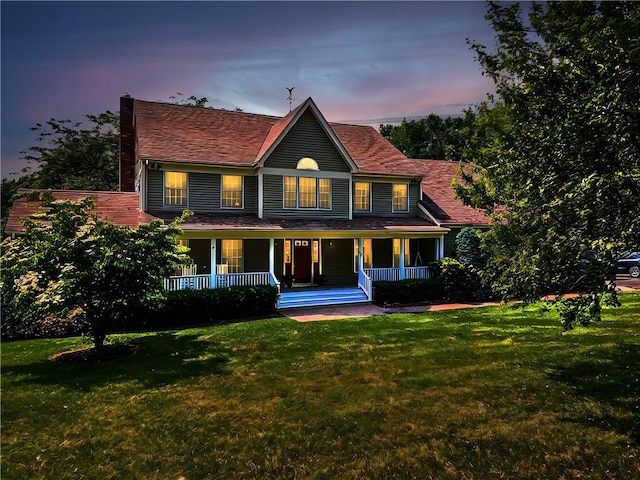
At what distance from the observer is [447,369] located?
28.2 feet

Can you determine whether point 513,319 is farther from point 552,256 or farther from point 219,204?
point 219,204

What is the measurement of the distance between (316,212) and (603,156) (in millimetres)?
14526

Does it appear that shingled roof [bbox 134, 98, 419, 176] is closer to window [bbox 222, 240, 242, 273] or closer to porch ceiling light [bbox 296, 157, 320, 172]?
porch ceiling light [bbox 296, 157, 320, 172]

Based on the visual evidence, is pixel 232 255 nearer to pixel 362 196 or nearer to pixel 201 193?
pixel 201 193

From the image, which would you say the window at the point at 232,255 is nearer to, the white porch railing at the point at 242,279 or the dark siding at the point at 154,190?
the white porch railing at the point at 242,279

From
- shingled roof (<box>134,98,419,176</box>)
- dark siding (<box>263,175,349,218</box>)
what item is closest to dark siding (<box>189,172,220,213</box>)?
shingled roof (<box>134,98,419,176</box>)

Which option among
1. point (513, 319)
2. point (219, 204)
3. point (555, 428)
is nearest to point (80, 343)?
point (219, 204)

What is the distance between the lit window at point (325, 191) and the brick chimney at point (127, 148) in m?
11.1

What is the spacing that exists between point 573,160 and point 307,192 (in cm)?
1429

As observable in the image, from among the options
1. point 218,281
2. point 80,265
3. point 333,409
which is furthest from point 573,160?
point 218,281

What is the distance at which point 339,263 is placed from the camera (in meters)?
21.3

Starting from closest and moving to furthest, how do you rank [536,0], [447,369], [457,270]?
1. [447,369]
2. [536,0]
3. [457,270]

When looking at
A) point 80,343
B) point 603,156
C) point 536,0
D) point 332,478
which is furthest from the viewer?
point 80,343

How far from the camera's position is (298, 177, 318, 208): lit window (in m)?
19.7
